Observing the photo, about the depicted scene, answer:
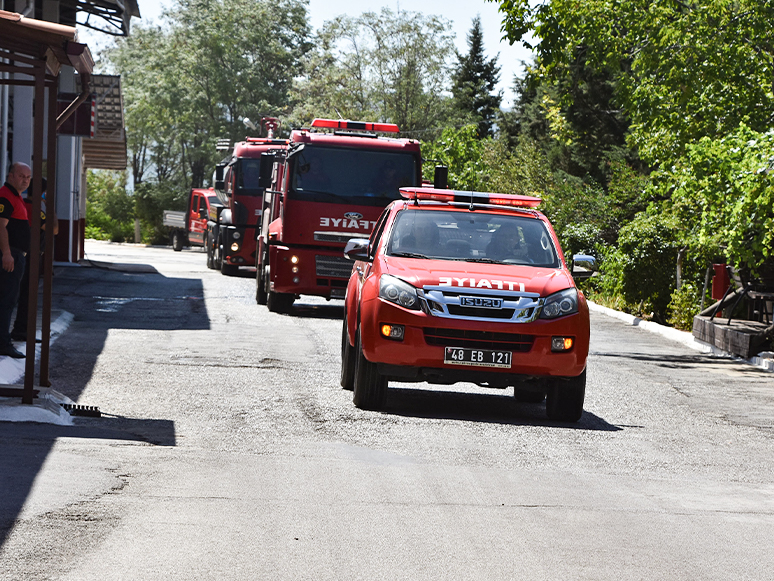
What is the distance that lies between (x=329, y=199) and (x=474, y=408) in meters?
9.09

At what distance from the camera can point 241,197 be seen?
→ 29.2 meters

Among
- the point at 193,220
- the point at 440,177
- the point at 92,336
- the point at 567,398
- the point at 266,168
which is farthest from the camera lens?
the point at 193,220

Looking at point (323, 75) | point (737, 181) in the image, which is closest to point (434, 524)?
point (737, 181)

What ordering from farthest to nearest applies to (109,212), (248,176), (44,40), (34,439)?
(109,212) < (248,176) < (44,40) < (34,439)

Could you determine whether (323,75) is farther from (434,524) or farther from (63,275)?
(434,524)

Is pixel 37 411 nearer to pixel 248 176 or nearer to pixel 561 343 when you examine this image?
pixel 561 343

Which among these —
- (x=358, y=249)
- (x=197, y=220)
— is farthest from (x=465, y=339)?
(x=197, y=220)

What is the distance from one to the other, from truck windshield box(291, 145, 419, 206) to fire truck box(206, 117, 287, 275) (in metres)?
7.90

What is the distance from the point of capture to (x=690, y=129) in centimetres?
2067

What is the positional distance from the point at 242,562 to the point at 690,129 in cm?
1685

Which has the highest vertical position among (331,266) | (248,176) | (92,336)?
(248,176)

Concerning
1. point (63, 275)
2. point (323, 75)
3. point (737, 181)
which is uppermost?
point (323, 75)

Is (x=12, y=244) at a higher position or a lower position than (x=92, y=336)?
higher

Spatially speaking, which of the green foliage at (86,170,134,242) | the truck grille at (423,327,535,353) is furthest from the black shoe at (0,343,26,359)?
the green foliage at (86,170,134,242)
